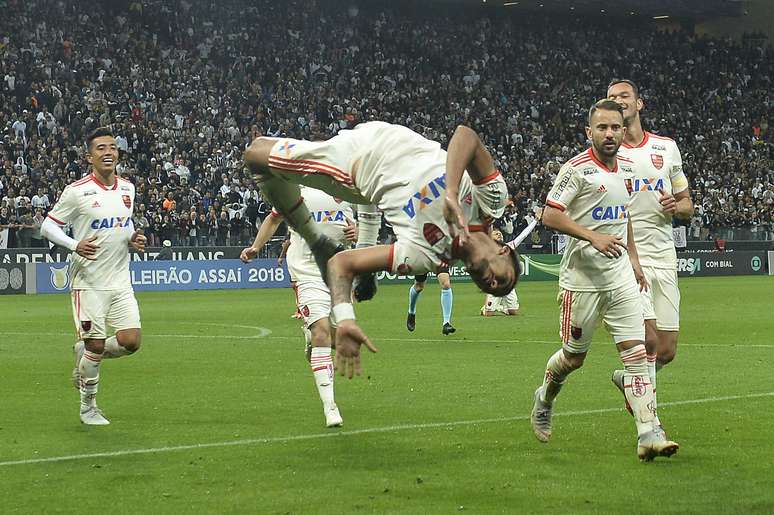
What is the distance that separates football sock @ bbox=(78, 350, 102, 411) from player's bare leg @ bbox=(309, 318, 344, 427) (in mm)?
1966

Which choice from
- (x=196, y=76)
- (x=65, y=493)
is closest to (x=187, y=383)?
(x=65, y=493)

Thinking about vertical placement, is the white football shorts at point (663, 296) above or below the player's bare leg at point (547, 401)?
above

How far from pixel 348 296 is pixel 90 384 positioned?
518cm

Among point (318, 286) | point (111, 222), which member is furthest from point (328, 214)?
point (111, 222)

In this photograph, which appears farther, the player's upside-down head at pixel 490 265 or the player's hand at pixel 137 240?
the player's hand at pixel 137 240

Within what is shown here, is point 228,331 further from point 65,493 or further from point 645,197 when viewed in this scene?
point 65,493

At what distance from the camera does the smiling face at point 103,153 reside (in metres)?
11.5

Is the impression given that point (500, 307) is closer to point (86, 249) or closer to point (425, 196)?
point (86, 249)

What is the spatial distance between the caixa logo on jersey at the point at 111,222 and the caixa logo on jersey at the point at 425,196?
5117mm

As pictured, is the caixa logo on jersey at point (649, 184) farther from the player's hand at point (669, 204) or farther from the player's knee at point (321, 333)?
the player's knee at point (321, 333)

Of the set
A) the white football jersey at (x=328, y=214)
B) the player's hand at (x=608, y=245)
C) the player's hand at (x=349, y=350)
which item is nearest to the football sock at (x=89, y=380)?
the white football jersey at (x=328, y=214)

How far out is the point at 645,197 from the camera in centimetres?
1054

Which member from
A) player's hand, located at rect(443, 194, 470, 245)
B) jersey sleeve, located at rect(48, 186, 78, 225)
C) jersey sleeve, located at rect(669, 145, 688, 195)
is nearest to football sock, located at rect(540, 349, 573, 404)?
jersey sleeve, located at rect(669, 145, 688, 195)

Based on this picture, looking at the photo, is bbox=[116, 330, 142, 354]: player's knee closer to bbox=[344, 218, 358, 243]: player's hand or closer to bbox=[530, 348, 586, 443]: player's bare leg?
bbox=[344, 218, 358, 243]: player's hand
